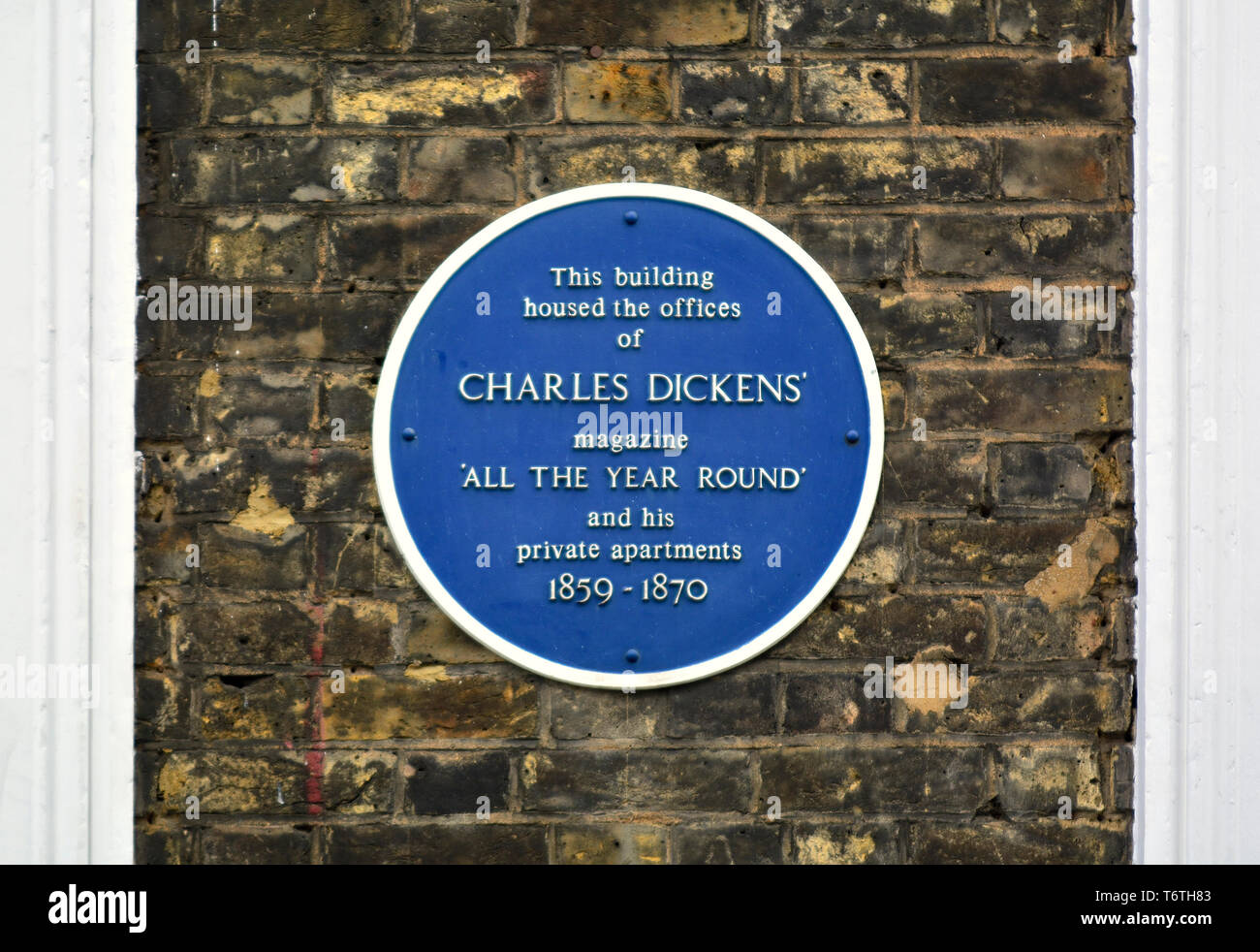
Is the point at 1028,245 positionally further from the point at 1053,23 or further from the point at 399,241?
the point at 399,241

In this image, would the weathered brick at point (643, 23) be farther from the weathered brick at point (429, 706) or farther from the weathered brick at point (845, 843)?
the weathered brick at point (845, 843)

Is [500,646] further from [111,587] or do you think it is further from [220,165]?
[220,165]

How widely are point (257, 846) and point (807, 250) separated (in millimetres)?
1619

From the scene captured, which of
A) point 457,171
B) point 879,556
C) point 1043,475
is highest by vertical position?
point 457,171

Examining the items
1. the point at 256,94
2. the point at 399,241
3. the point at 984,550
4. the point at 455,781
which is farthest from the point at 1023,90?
the point at 455,781

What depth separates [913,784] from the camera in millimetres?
2424

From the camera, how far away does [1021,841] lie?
7.97 feet

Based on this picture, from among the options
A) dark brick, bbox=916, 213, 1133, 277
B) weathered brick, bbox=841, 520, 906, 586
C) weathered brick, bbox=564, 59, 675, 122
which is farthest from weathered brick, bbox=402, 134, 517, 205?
weathered brick, bbox=841, 520, 906, 586

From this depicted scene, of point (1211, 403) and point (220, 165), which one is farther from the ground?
point (220, 165)

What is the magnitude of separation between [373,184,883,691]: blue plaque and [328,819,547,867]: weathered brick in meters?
0.36

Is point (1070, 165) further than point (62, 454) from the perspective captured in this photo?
Yes

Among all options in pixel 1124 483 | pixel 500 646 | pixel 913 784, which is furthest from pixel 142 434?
pixel 1124 483

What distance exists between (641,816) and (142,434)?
1252 mm

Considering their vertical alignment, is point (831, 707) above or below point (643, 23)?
below
